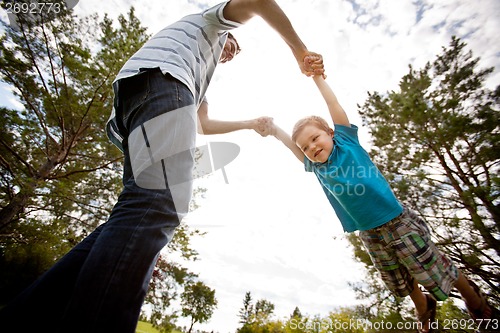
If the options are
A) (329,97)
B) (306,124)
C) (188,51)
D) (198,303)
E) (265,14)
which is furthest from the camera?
(198,303)

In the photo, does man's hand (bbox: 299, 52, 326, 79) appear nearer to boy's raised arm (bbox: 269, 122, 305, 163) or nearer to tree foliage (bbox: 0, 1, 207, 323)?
boy's raised arm (bbox: 269, 122, 305, 163)

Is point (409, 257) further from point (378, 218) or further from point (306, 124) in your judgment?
point (306, 124)

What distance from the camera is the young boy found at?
188 centimetres

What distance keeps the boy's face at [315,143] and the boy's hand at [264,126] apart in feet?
1.11

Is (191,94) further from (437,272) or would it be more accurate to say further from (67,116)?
(67,116)

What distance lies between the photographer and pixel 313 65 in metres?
1.87

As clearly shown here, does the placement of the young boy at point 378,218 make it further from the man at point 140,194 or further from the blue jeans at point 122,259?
the blue jeans at point 122,259

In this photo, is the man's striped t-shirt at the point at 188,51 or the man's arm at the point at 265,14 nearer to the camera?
the man's striped t-shirt at the point at 188,51

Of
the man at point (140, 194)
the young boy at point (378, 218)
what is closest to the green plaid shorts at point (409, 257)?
the young boy at point (378, 218)

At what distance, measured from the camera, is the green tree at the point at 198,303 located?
121ft

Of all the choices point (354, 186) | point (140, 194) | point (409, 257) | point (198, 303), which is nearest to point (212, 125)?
point (354, 186)

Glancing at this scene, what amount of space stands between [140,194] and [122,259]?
0.61 ft

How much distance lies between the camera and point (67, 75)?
5.90 meters

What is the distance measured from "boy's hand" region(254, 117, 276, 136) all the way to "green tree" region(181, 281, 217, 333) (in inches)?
1565
